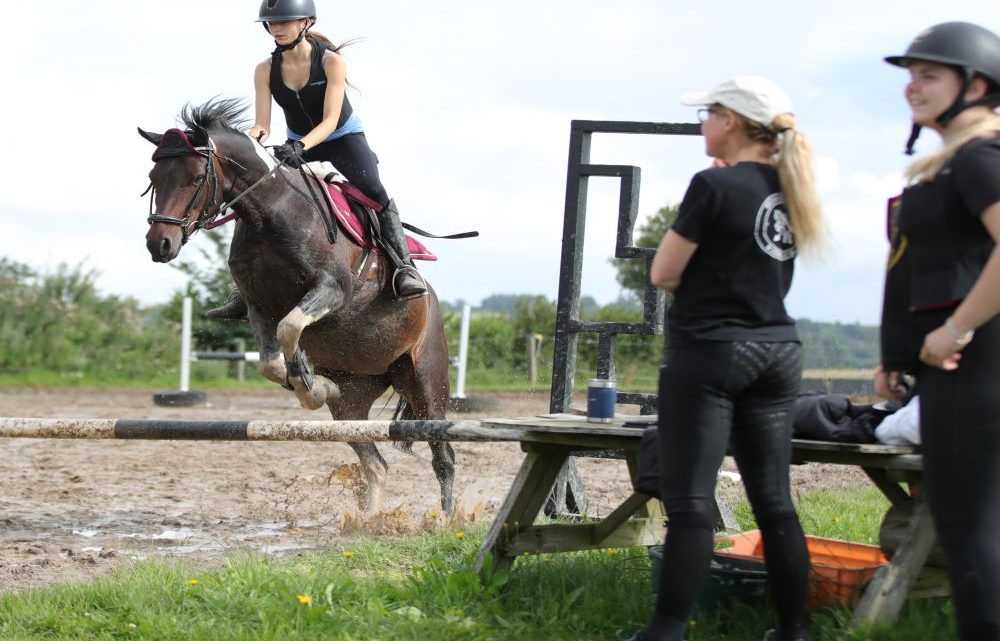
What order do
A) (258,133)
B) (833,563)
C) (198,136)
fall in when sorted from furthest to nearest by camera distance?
(258,133) < (198,136) < (833,563)

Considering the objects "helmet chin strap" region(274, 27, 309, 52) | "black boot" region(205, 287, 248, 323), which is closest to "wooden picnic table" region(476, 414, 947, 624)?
"helmet chin strap" region(274, 27, 309, 52)

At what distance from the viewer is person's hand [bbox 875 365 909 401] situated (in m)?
3.05

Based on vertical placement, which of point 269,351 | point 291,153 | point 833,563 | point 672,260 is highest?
point 291,153

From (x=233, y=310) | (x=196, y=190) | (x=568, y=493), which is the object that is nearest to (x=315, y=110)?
(x=196, y=190)

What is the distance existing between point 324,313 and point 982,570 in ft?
15.1

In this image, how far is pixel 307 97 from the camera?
6727 mm

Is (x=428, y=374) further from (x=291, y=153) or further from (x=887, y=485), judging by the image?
(x=887, y=485)

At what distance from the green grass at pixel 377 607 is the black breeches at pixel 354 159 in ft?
10.3

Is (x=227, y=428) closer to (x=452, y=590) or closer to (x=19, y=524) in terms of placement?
(x=452, y=590)

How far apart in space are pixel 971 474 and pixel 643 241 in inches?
766

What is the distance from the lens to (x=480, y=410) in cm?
1327

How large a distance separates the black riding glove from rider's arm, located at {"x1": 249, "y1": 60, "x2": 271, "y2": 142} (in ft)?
1.13

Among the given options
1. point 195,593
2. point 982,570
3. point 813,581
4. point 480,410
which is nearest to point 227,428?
point 195,593

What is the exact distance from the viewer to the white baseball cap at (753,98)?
3127 mm
